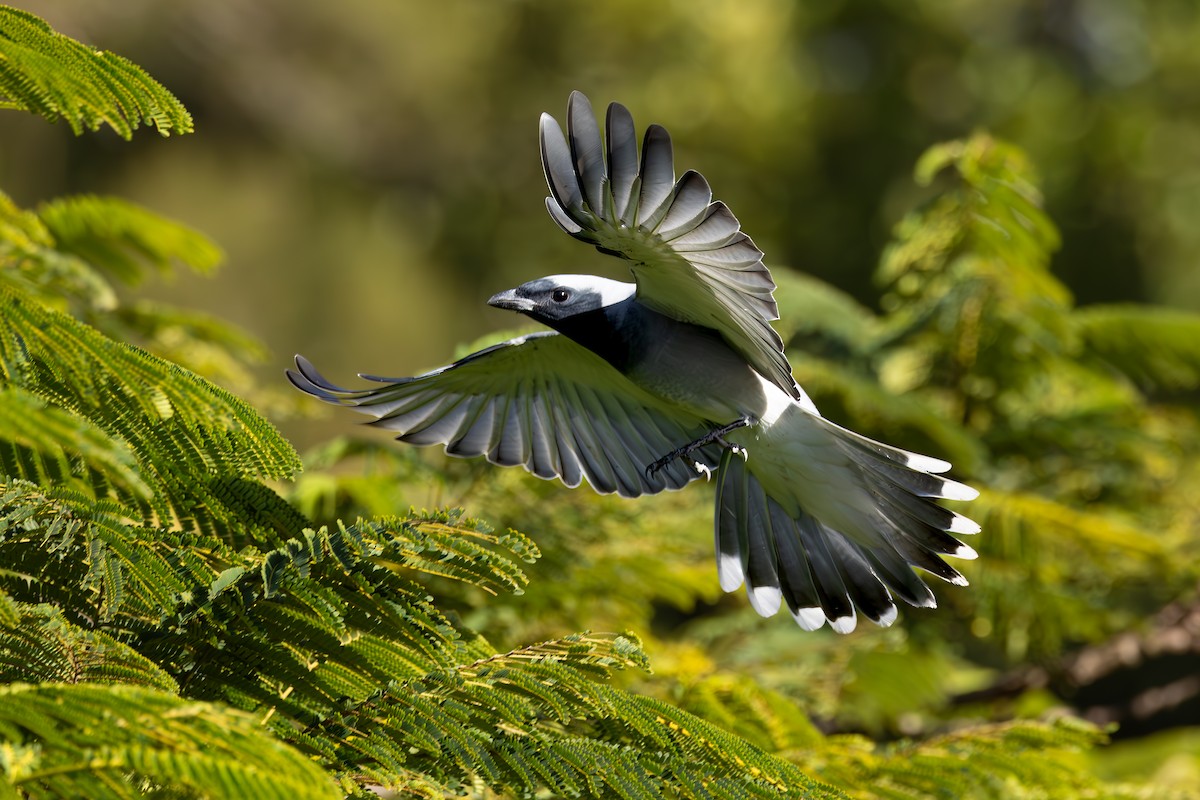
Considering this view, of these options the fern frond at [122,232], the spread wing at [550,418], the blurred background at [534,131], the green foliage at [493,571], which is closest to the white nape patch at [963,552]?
the green foliage at [493,571]

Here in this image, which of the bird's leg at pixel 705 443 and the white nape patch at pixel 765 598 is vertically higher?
the bird's leg at pixel 705 443

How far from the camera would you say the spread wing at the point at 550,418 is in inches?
110

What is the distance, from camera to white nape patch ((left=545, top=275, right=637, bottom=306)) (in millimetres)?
2494

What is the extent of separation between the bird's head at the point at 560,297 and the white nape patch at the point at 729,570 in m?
0.76

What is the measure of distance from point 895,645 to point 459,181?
1115cm

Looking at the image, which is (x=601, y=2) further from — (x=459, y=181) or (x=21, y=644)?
(x=21, y=644)

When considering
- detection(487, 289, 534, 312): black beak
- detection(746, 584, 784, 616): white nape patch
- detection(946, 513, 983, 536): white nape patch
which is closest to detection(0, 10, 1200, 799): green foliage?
detection(746, 584, 784, 616): white nape patch

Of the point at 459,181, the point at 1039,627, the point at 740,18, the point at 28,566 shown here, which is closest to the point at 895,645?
the point at 1039,627

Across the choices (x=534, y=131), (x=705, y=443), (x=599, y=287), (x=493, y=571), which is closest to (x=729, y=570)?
(x=705, y=443)

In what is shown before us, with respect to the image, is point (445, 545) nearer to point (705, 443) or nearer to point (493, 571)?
point (493, 571)

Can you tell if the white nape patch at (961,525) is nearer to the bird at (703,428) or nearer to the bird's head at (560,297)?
the bird at (703,428)

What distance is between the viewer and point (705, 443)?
2672 mm

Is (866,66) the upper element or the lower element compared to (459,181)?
upper

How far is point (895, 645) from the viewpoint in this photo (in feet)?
11.6
